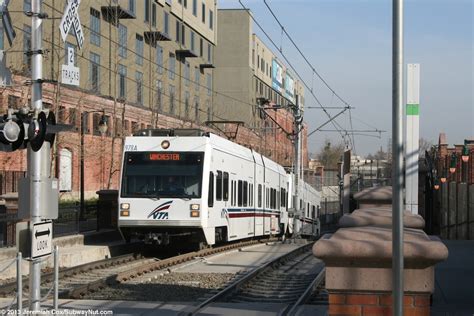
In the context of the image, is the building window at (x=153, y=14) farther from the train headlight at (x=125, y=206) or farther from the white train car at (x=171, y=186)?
the train headlight at (x=125, y=206)

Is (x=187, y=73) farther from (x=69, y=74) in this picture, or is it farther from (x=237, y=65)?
(x=69, y=74)

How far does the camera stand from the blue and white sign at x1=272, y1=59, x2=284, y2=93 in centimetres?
10406

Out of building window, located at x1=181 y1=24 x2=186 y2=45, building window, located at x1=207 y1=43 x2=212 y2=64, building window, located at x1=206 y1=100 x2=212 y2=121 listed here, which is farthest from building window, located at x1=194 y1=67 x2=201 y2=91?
building window, located at x1=181 y1=24 x2=186 y2=45

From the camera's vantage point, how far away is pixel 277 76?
106000 mm

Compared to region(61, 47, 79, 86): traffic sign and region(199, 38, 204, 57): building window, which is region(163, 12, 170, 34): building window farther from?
region(61, 47, 79, 86): traffic sign

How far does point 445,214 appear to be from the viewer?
36.2 meters

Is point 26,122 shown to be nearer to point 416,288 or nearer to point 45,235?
point 45,235

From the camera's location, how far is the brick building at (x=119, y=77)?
3456 cm

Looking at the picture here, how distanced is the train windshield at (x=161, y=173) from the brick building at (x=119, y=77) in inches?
383

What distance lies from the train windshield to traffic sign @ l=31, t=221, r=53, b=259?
1045cm

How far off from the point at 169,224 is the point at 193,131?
2.71 metres

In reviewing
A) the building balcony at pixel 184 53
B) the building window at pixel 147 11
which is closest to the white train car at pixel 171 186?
the building window at pixel 147 11

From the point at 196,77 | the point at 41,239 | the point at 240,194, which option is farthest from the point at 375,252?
the point at 196,77

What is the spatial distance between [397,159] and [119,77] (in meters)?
47.4
